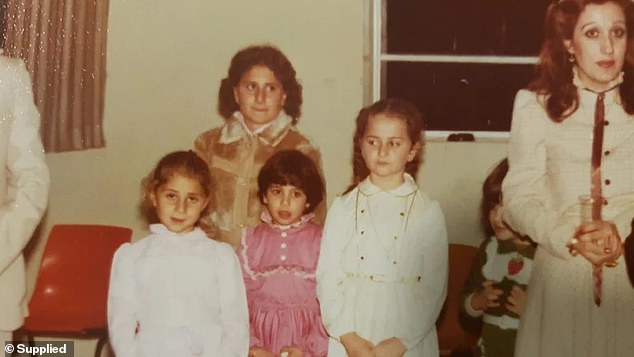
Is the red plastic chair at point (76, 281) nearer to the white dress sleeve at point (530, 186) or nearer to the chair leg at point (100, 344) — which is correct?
the chair leg at point (100, 344)

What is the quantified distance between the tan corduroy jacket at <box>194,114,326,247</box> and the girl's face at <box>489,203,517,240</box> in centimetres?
32

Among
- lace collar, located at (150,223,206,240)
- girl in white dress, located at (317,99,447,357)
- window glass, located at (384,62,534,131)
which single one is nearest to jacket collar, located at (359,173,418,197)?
girl in white dress, located at (317,99,447,357)

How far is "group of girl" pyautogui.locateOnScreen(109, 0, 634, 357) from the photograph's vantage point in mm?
1766

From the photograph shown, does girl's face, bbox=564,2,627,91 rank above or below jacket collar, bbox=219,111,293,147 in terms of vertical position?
above

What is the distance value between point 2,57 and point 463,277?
37.7 inches

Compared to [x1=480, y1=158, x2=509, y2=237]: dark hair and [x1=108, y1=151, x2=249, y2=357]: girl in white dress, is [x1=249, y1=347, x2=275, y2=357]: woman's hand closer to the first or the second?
[x1=108, y1=151, x2=249, y2=357]: girl in white dress

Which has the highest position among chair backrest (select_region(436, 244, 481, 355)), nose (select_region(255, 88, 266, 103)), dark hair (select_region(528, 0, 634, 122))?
dark hair (select_region(528, 0, 634, 122))

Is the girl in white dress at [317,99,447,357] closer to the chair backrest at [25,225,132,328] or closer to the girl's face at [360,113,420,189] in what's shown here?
the girl's face at [360,113,420,189]

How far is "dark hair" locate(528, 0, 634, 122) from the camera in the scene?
5.88 feet

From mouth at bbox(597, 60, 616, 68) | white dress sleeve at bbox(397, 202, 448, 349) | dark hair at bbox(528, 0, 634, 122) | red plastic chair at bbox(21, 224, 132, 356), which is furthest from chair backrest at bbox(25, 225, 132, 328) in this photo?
mouth at bbox(597, 60, 616, 68)

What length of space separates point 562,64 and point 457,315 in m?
0.51

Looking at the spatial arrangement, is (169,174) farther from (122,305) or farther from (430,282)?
(430,282)

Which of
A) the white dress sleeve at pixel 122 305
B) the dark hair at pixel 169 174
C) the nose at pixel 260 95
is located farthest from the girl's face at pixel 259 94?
the white dress sleeve at pixel 122 305

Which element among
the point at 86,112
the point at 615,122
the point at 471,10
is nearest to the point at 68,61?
the point at 86,112
